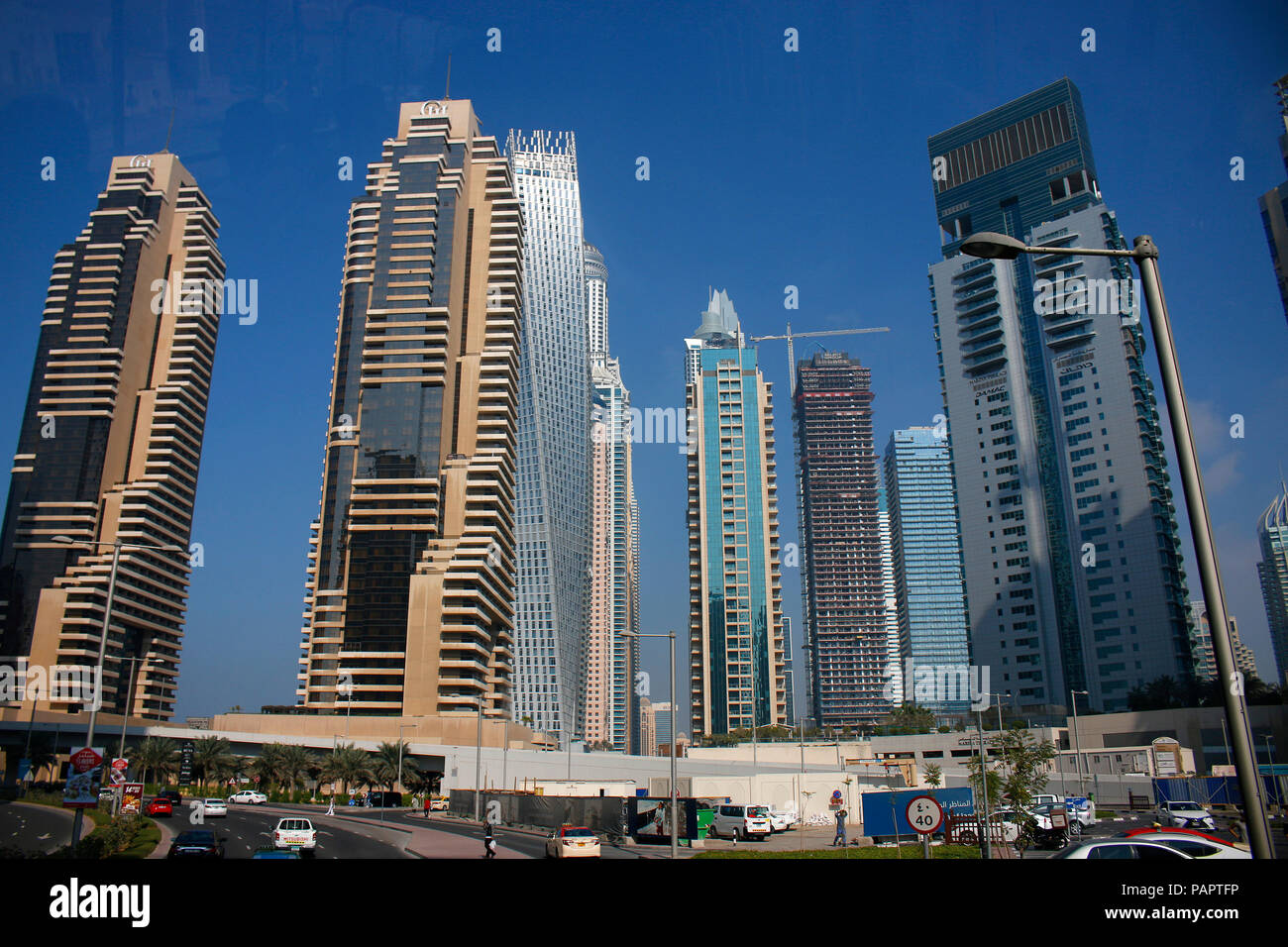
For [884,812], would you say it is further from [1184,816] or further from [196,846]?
[196,846]

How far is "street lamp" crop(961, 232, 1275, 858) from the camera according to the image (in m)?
8.58

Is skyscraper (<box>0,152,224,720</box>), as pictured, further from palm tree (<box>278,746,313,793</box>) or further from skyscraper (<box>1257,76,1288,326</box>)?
skyscraper (<box>1257,76,1288,326</box>)

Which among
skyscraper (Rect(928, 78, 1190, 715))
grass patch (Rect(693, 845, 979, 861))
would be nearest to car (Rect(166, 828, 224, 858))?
grass patch (Rect(693, 845, 979, 861))

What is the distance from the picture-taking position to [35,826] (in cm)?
4091

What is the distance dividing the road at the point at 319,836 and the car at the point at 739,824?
1720 cm

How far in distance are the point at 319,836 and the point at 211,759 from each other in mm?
57322

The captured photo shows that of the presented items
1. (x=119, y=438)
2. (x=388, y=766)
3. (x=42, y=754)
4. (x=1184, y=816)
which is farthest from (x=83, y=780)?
(x=119, y=438)

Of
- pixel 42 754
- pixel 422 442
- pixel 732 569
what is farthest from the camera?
pixel 732 569

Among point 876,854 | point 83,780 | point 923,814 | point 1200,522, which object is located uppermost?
point 1200,522

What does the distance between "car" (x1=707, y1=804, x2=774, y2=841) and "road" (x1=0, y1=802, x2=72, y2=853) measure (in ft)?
101

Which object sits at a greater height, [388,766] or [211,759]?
[211,759]

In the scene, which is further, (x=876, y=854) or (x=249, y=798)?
(x=249, y=798)

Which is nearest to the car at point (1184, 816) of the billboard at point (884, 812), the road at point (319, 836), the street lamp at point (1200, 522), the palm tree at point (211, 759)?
the billboard at point (884, 812)
